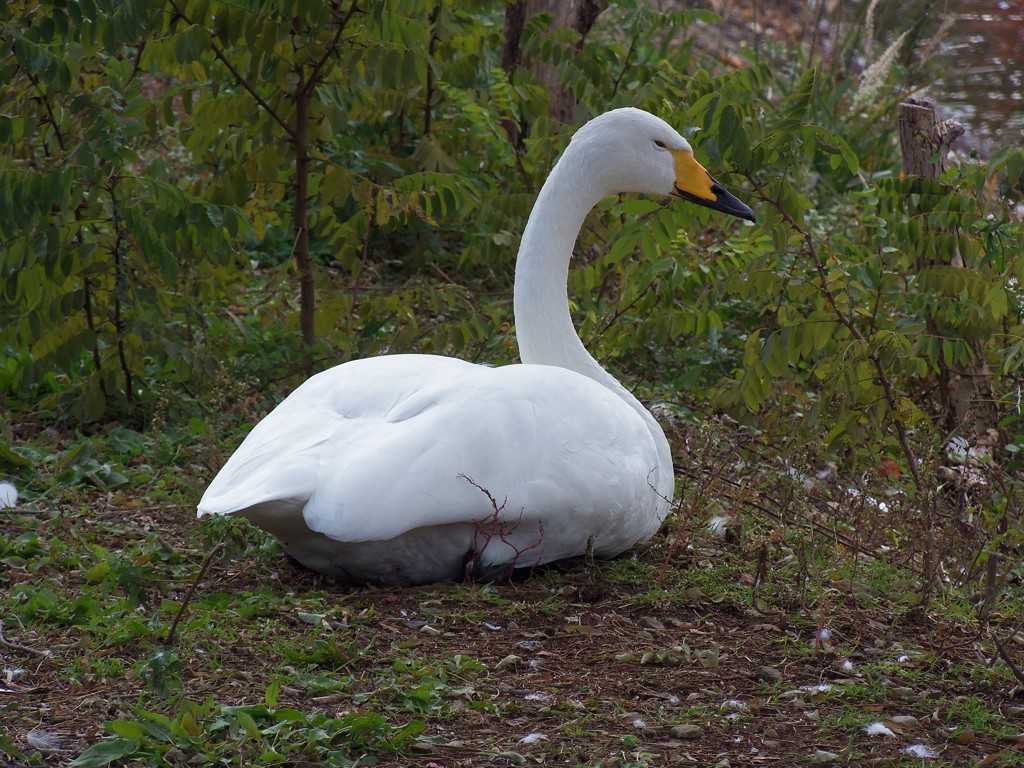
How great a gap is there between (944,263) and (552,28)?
3.23m

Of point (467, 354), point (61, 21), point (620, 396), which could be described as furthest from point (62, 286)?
point (620, 396)

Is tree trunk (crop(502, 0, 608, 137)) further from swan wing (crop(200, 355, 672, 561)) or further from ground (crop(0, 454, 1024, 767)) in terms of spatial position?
ground (crop(0, 454, 1024, 767))

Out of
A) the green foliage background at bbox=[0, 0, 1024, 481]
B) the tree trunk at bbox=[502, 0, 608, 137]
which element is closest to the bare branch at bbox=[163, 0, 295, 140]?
the green foliage background at bbox=[0, 0, 1024, 481]

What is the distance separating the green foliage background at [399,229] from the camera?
519 cm

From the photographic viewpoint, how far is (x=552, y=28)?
27.8 ft

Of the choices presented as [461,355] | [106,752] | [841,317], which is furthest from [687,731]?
[461,355]

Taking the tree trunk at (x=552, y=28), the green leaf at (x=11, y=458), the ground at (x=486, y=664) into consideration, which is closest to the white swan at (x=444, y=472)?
the ground at (x=486, y=664)

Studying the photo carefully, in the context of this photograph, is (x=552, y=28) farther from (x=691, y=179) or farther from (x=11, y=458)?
(x=11, y=458)

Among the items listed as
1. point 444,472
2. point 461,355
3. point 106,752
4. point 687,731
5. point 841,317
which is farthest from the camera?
point 461,355

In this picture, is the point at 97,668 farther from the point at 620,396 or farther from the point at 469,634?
the point at 620,396

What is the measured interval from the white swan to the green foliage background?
0.97m

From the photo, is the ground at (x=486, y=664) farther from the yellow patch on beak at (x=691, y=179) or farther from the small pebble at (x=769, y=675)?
the yellow patch on beak at (x=691, y=179)

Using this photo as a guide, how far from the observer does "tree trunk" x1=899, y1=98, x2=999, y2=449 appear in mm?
6188

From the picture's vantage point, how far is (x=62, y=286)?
589cm
